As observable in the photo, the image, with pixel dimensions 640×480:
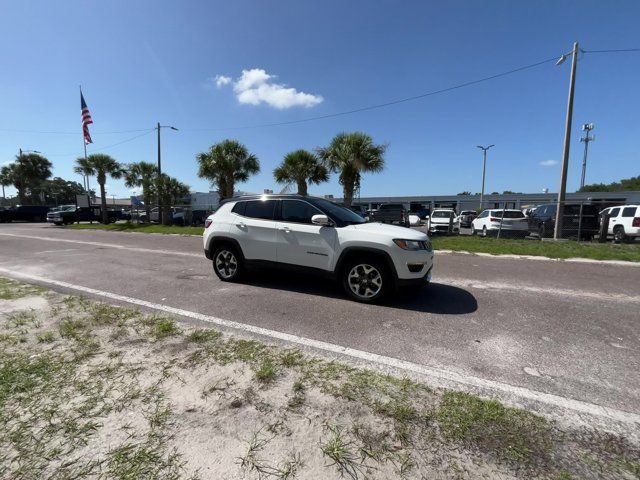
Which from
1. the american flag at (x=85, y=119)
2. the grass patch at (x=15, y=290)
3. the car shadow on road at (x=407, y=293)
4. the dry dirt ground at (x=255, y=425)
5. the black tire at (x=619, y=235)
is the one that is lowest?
the grass patch at (x=15, y=290)

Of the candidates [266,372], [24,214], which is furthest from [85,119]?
[266,372]

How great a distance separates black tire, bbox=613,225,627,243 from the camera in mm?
13188

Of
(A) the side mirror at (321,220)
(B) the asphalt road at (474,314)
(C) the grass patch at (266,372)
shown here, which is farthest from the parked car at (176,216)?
(C) the grass patch at (266,372)

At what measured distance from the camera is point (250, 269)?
6.08 meters

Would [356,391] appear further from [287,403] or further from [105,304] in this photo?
[105,304]

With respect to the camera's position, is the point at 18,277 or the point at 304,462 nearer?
the point at 304,462

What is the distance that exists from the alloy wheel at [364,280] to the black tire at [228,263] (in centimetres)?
225

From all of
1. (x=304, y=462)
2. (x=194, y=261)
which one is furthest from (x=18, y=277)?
(x=304, y=462)

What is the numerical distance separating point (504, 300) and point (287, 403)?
4.30 metres

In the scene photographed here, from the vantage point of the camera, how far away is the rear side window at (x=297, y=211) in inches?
217

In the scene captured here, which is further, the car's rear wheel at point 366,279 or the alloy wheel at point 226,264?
the alloy wheel at point 226,264

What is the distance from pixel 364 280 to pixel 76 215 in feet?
121

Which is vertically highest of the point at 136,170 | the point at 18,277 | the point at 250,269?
the point at 136,170

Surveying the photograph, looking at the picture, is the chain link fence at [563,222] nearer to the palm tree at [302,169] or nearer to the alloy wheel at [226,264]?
the palm tree at [302,169]
